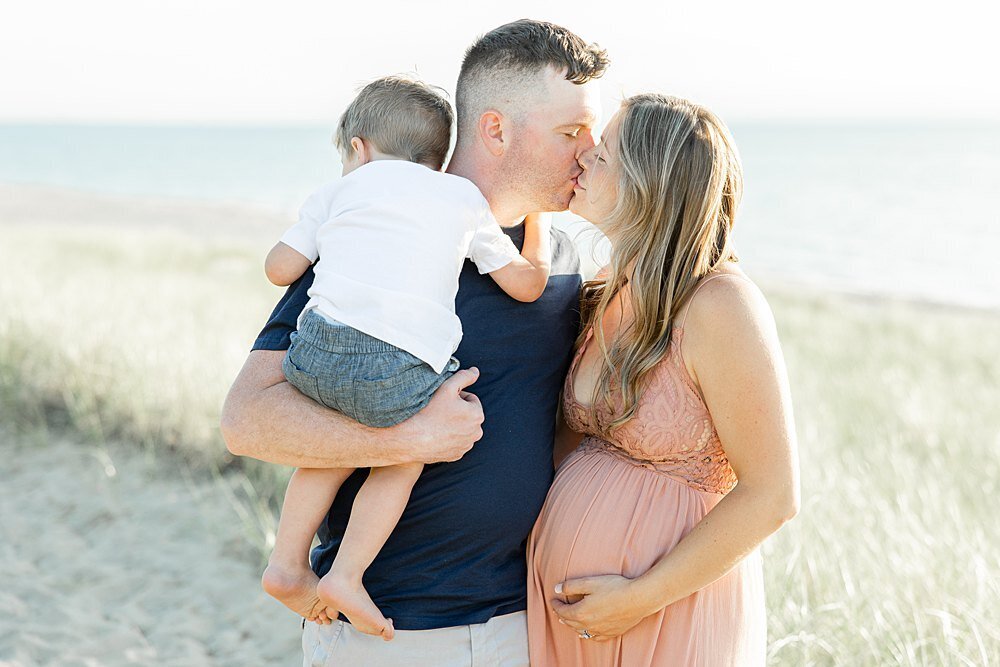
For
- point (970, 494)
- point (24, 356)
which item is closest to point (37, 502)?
point (24, 356)

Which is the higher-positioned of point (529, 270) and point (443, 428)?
point (529, 270)

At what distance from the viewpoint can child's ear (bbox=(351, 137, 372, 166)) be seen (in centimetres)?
272

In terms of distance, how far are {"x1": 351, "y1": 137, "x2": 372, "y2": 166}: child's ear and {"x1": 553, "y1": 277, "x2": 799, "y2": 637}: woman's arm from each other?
1.14m

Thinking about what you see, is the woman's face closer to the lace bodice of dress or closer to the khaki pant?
the lace bodice of dress

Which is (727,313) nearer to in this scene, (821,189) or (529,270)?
(529,270)

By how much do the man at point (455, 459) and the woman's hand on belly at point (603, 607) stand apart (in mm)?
181

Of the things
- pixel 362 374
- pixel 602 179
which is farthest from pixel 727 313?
pixel 362 374

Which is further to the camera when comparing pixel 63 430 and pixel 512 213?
pixel 63 430

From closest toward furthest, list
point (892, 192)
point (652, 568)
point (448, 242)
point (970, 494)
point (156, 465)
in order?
point (652, 568), point (448, 242), point (156, 465), point (970, 494), point (892, 192)

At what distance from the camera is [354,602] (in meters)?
2.17

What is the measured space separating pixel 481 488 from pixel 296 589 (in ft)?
1.71

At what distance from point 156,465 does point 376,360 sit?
3393 millimetres

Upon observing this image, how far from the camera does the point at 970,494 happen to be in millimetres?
5562

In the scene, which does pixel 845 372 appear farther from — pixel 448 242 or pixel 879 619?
pixel 448 242
